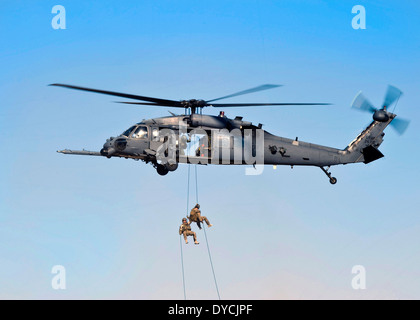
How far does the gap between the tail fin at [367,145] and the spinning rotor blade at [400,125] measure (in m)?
0.41

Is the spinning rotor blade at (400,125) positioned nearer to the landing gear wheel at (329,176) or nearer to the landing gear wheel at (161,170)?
the landing gear wheel at (329,176)

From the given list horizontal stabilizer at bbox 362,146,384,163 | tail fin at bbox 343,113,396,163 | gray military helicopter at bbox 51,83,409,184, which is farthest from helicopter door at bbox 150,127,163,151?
horizontal stabilizer at bbox 362,146,384,163

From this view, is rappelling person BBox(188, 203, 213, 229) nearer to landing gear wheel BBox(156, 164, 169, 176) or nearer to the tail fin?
landing gear wheel BBox(156, 164, 169, 176)

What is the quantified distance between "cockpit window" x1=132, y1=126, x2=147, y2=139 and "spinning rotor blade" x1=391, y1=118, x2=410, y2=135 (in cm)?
1648

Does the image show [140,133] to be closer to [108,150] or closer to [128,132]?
[128,132]

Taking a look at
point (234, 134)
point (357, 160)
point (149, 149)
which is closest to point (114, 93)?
point (149, 149)

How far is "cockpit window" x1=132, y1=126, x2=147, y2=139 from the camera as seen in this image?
42469 millimetres

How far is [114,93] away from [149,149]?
483cm

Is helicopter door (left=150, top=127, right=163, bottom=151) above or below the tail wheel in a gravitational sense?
above

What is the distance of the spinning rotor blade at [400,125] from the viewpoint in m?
46.5

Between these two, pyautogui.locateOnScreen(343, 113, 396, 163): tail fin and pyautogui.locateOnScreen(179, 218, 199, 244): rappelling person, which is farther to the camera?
pyautogui.locateOnScreen(343, 113, 396, 163): tail fin

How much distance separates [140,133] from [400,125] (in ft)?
55.9

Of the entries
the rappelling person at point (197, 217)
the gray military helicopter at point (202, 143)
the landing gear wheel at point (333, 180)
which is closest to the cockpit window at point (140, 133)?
the gray military helicopter at point (202, 143)
